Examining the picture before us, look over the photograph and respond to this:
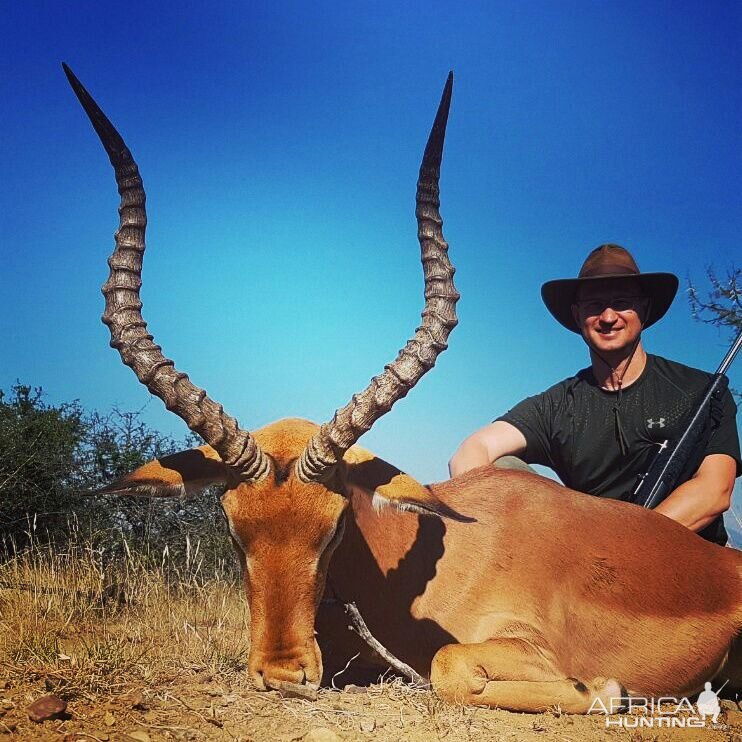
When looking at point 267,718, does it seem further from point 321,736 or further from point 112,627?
point 112,627

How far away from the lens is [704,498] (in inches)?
253

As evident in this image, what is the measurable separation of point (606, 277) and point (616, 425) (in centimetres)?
152

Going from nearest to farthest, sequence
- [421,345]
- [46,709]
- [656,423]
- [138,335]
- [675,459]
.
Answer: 1. [46,709]
2. [138,335]
3. [421,345]
4. [675,459]
5. [656,423]

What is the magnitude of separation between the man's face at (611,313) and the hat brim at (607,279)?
0.09m

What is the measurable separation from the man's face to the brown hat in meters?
0.12

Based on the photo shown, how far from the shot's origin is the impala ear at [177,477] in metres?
4.38

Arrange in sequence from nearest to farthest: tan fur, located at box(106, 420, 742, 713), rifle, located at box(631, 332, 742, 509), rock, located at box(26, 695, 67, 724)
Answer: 1. rock, located at box(26, 695, 67, 724)
2. tan fur, located at box(106, 420, 742, 713)
3. rifle, located at box(631, 332, 742, 509)

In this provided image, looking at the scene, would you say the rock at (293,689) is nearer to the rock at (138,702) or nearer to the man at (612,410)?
the rock at (138,702)

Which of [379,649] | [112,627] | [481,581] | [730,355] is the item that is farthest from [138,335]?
[730,355]

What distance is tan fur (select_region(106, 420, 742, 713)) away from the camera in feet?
12.7

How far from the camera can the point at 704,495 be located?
21.1 ft

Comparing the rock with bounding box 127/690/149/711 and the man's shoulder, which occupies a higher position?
the man's shoulder

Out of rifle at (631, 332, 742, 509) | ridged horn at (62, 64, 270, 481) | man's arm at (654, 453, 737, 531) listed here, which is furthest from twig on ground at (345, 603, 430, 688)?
rifle at (631, 332, 742, 509)

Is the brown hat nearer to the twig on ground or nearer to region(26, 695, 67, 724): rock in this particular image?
the twig on ground
